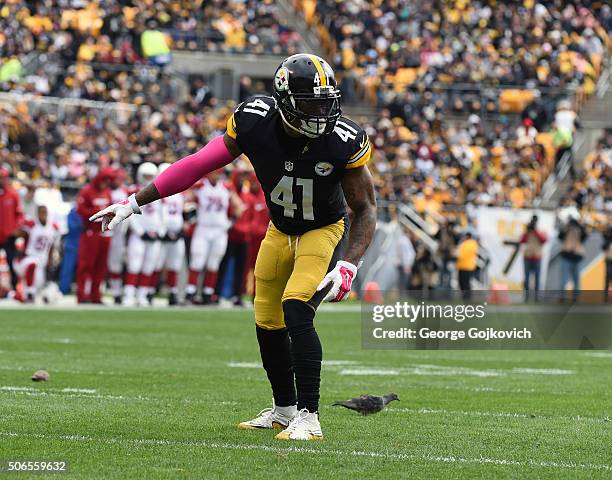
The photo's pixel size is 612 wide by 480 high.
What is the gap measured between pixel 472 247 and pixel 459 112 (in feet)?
32.1

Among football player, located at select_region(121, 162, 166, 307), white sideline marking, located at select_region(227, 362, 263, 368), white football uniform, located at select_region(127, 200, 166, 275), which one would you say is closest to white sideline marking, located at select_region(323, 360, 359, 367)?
white sideline marking, located at select_region(227, 362, 263, 368)

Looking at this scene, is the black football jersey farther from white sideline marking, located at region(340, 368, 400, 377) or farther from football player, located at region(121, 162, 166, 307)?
football player, located at region(121, 162, 166, 307)

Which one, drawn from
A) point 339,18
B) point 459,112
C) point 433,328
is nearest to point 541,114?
point 459,112

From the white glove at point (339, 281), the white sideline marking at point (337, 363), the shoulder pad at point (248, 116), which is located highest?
the shoulder pad at point (248, 116)

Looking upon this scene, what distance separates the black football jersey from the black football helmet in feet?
0.36

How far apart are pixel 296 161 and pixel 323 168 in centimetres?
13

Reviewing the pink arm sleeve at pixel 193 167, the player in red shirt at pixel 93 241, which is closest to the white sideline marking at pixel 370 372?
the pink arm sleeve at pixel 193 167

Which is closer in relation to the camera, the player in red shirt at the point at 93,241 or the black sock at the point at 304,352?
the black sock at the point at 304,352

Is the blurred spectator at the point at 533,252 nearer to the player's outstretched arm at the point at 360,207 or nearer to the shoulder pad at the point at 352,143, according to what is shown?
the player's outstretched arm at the point at 360,207

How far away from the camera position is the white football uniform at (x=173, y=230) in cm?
1955

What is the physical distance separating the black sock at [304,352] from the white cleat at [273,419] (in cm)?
53

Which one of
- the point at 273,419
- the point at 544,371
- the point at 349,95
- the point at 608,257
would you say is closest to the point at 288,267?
the point at 273,419

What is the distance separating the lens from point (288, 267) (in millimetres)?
Answer: 6758

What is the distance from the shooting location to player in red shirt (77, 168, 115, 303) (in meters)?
19.0
